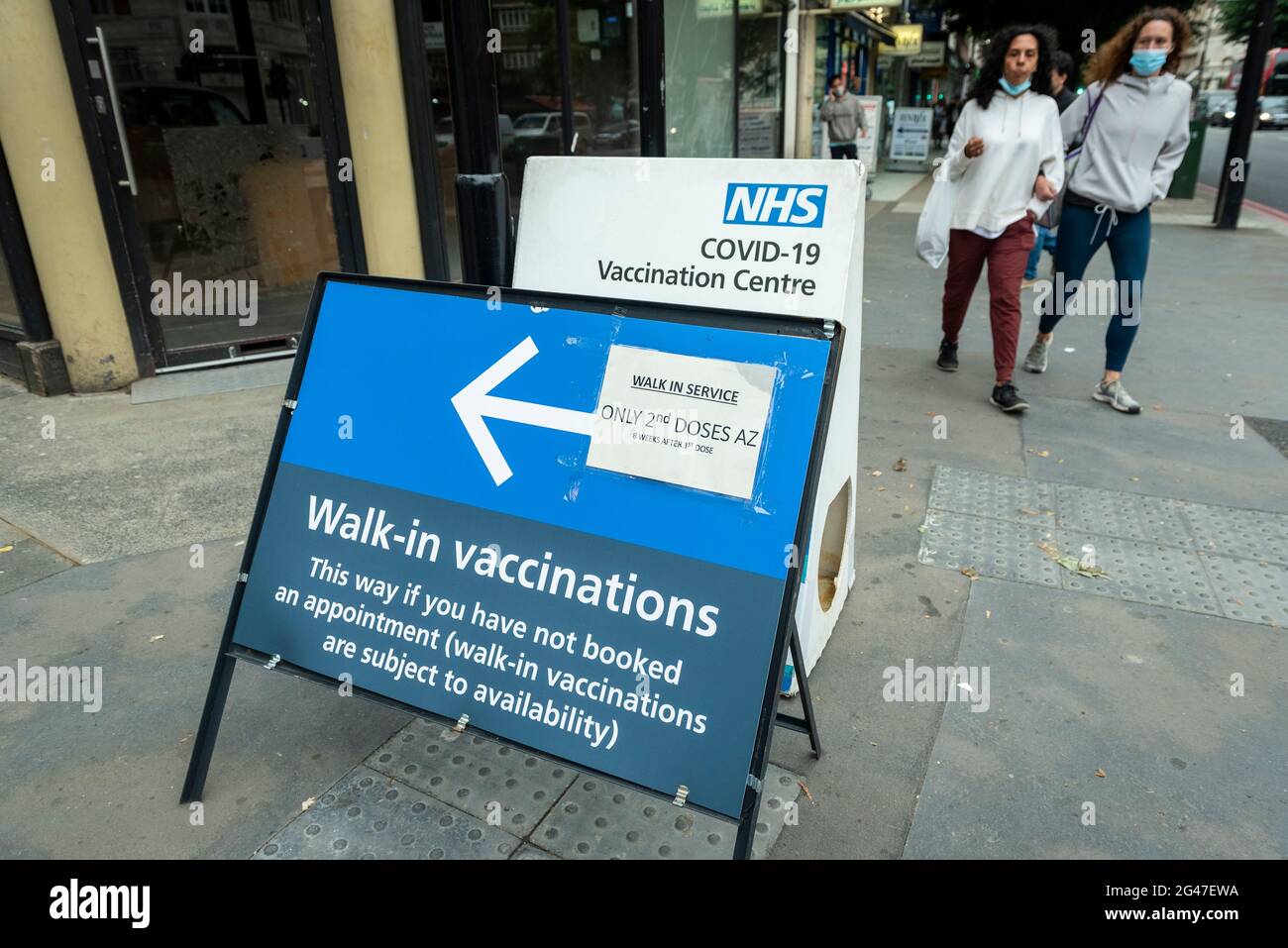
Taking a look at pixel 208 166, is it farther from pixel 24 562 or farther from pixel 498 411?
pixel 498 411

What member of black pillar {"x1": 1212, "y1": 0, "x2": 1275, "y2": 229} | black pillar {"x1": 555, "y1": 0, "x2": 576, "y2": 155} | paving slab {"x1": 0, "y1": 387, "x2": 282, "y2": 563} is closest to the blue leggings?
paving slab {"x1": 0, "y1": 387, "x2": 282, "y2": 563}

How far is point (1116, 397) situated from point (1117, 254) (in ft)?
2.84

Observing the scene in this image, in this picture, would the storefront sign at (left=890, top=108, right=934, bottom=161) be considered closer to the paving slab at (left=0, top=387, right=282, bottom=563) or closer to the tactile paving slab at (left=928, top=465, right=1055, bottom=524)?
the tactile paving slab at (left=928, top=465, right=1055, bottom=524)

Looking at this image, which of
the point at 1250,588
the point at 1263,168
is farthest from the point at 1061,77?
the point at 1263,168

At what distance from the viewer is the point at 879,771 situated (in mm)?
2580

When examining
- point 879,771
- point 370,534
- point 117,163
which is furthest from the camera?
point 117,163

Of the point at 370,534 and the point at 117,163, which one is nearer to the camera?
the point at 370,534

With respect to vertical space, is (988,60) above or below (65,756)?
above

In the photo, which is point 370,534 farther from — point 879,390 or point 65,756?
point 879,390

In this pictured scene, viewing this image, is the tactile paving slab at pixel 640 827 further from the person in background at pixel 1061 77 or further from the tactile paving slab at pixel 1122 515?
the person in background at pixel 1061 77

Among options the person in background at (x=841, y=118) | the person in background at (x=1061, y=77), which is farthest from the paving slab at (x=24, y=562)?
the person in background at (x=841, y=118)

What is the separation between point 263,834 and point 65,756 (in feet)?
2.76
